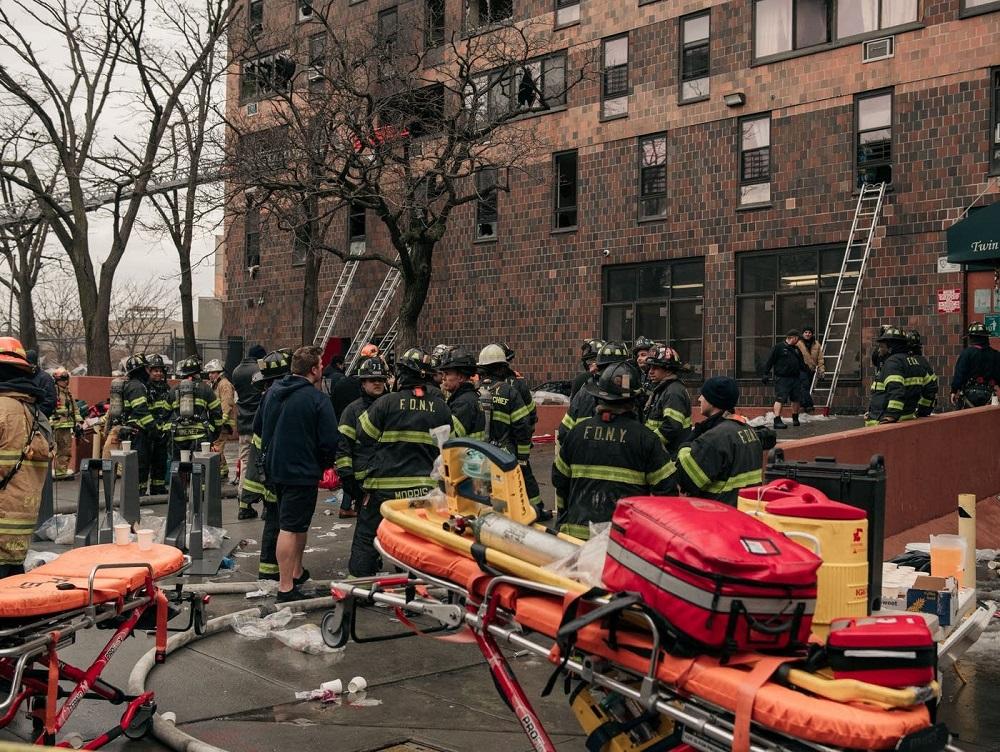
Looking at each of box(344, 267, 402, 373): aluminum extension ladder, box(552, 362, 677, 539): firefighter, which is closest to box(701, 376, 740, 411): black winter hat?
box(552, 362, 677, 539): firefighter

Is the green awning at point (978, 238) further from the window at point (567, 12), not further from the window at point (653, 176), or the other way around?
the window at point (567, 12)

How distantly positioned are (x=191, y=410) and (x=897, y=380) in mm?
8584

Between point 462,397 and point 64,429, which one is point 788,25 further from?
point 64,429

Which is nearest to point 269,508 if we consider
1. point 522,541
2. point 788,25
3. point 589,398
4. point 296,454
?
point 296,454

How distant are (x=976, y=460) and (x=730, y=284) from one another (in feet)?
33.5

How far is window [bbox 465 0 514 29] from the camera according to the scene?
86.9 feet

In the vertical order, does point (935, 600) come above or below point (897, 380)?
below

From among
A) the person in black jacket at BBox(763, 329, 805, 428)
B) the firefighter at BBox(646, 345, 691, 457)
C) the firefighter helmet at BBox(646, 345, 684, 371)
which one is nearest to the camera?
the firefighter at BBox(646, 345, 691, 457)

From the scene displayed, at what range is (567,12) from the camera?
2575 centimetres

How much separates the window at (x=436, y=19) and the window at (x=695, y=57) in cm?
694

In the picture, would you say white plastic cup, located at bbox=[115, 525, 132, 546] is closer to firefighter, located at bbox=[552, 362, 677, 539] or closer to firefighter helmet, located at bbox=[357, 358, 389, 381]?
firefighter, located at bbox=[552, 362, 677, 539]

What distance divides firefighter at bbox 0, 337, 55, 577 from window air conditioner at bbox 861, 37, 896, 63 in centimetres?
1866

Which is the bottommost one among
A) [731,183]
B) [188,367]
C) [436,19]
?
[188,367]

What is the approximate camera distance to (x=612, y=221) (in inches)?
974
